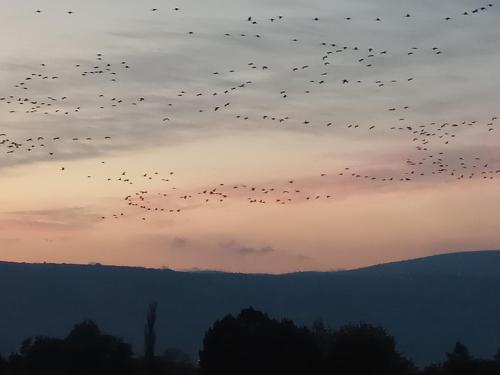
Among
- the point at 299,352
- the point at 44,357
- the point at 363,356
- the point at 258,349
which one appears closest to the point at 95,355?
the point at 44,357

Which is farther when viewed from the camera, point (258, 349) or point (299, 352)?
point (258, 349)

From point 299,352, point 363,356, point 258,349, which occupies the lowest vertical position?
point 363,356

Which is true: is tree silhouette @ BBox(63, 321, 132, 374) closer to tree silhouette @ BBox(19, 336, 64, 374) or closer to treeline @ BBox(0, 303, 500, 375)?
tree silhouette @ BBox(19, 336, 64, 374)

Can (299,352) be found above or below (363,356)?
above

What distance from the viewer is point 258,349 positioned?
102750mm

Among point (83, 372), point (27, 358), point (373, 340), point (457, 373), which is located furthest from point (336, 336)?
point (27, 358)

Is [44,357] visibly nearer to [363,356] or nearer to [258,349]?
[258,349]

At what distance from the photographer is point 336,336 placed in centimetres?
10675

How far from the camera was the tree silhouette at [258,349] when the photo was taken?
4003 inches

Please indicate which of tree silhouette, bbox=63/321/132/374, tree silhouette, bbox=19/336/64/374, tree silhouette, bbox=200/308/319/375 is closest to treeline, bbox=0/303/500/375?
tree silhouette, bbox=200/308/319/375

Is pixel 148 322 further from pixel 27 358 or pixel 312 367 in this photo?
pixel 27 358

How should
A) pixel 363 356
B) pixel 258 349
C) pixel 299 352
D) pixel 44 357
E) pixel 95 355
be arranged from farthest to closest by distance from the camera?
pixel 44 357 → pixel 95 355 → pixel 258 349 → pixel 299 352 → pixel 363 356

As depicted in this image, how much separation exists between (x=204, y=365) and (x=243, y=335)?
479 centimetres

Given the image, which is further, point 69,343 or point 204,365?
point 69,343
